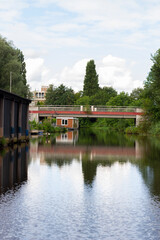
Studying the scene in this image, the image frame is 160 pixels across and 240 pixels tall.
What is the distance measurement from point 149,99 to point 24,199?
225 feet

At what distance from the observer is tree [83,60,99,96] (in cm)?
15075

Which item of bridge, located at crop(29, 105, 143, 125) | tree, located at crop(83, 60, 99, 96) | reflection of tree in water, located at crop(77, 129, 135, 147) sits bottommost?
reflection of tree in water, located at crop(77, 129, 135, 147)

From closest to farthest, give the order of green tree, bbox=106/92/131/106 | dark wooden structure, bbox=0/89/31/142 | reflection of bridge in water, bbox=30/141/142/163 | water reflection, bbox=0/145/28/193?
water reflection, bbox=0/145/28/193, reflection of bridge in water, bbox=30/141/142/163, dark wooden structure, bbox=0/89/31/142, green tree, bbox=106/92/131/106

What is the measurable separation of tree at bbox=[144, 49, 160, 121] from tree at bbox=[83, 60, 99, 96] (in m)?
69.0

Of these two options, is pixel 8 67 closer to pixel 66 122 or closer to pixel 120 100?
pixel 66 122

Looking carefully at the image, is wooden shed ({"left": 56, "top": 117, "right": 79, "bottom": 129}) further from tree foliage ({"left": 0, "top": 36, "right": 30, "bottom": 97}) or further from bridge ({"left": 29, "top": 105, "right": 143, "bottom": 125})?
tree foliage ({"left": 0, "top": 36, "right": 30, "bottom": 97})

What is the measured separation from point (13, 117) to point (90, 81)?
116322 millimetres

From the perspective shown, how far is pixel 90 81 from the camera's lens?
153 meters

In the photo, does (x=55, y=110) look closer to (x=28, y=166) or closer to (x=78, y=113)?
(x=78, y=113)

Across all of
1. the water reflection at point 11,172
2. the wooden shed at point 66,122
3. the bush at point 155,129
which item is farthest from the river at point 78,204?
the wooden shed at point 66,122

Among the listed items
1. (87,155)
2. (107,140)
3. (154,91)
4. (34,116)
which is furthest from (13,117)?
(34,116)

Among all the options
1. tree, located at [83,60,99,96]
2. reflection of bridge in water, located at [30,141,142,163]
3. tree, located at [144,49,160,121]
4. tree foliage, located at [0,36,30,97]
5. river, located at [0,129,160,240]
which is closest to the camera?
river, located at [0,129,160,240]

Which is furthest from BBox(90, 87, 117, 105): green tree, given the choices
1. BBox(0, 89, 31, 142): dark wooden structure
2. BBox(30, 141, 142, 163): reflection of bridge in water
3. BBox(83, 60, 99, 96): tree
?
BBox(30, 141, 142, 163): reflection of bridge in water

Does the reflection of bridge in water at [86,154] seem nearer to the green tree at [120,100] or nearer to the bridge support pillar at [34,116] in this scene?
the bridge support pillar at [34,116]
